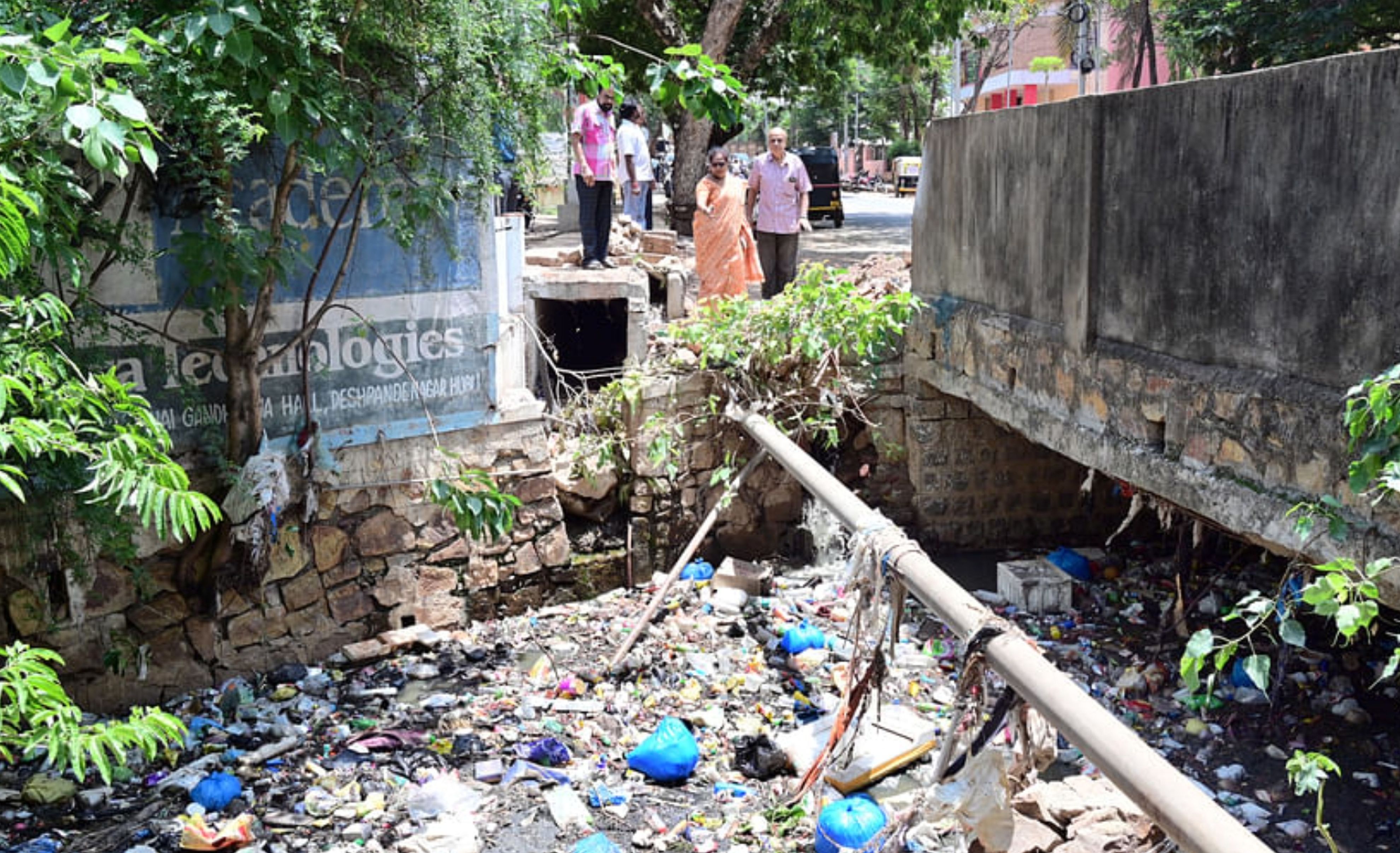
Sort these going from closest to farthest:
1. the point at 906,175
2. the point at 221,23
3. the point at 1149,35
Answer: the point at 221,23 → the point at 1149,35 → the point at 906,175

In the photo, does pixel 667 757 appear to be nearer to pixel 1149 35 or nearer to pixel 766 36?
pixel 766 36

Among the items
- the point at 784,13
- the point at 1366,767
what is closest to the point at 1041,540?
the point at 1366,767

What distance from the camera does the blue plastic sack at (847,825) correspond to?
4.09 m

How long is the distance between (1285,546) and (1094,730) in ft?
6.77

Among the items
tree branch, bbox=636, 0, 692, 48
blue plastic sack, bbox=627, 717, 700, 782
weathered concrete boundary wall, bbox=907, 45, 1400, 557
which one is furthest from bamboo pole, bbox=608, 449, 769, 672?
tree branch, bbox=636, 0, 692, 48

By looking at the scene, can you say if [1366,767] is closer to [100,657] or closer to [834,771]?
[834,771]

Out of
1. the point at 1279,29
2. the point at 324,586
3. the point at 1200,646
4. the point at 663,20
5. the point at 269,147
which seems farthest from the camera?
the point at 1279,29

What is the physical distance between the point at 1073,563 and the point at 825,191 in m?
11.6

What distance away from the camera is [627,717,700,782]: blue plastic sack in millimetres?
4789

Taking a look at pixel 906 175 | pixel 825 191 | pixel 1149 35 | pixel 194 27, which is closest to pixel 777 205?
pixel 194 27

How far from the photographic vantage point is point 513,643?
6.15 metres

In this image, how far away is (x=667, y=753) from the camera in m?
4.79

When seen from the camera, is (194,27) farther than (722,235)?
No

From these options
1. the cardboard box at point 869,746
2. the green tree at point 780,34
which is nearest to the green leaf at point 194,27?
the cardboard box at point 869,746
